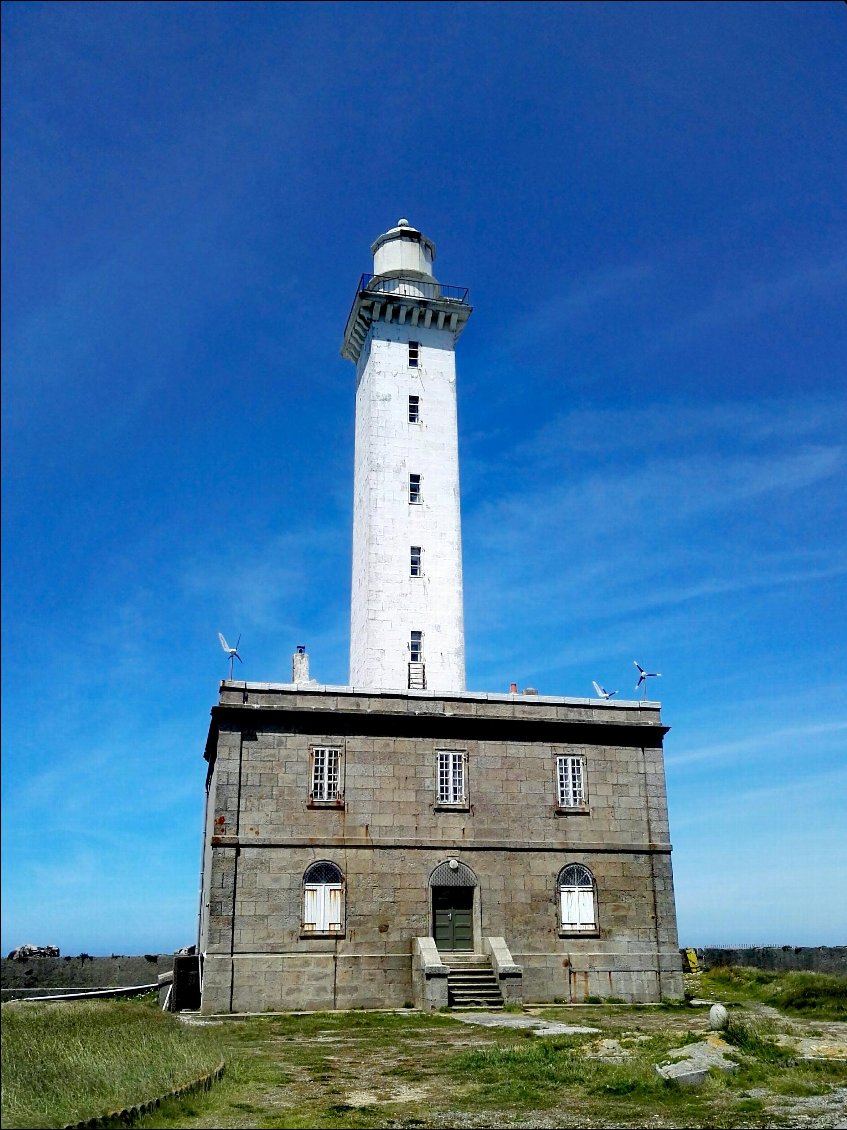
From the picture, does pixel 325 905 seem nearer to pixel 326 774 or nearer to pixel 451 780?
pixel 326 774

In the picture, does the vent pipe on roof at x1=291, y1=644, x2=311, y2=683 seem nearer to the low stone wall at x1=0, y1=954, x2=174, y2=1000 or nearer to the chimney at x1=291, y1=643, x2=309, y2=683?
the chimney at x1=291, y1=643, x2=309, y2=683

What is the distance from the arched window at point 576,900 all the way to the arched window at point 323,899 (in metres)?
6.31

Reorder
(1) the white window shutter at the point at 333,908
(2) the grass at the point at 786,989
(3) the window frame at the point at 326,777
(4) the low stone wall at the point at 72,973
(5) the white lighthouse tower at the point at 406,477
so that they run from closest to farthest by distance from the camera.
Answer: (2) the grass at the point at 786,989
(1) the white window shutter at the point at 333,908
(3) the window frame at the point at 326,777
(4) the low stone wall at the point at 72,973
(5) the white lighthouse tower at the point at 406,477

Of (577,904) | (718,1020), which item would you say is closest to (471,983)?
(577,904)

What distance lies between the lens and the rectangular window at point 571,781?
28562 mm

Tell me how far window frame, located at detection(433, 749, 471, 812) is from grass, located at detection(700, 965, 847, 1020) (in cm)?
941

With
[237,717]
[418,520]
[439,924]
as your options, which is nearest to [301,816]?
[237,717]

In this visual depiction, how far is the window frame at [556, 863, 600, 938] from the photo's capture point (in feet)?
89.6

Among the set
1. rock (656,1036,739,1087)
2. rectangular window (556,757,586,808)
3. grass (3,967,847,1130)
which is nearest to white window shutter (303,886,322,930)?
grass (3,967,847,1130)

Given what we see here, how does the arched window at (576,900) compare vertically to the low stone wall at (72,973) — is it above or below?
above

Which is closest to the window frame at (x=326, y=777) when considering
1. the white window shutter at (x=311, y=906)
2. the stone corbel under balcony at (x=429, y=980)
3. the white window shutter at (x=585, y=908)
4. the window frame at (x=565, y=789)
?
the white window shutter at (x=311, y=906)

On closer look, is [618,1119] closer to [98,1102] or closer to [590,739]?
[98,1102]

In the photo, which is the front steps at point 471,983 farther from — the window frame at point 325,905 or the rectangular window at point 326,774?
the rectangular window at point 326,774

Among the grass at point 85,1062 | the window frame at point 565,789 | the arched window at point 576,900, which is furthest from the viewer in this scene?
the window frame at point 565,789
